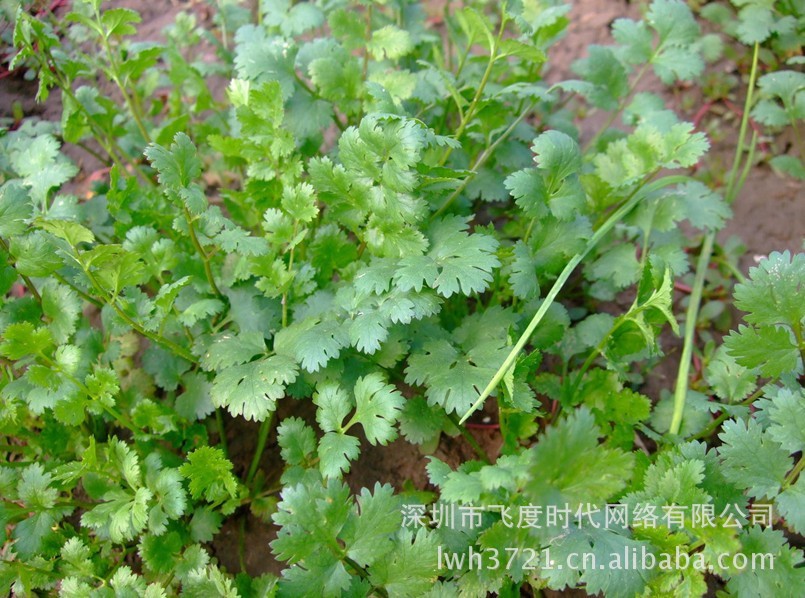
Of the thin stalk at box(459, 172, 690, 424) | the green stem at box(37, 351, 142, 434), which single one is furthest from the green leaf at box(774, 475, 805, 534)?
the green stem at box(37, 351, 142, 434)

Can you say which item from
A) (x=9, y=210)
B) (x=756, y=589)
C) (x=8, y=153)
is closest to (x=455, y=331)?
(x=756, y=589)

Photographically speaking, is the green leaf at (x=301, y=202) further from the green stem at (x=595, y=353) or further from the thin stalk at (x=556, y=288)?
the green stem at (x=595, y=353)

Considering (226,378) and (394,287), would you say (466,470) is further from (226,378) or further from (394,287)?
(226,378)

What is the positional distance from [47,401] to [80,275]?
342 millimetres

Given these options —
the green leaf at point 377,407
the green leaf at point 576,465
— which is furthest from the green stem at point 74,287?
the green leaf at point 576,465

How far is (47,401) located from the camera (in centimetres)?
166

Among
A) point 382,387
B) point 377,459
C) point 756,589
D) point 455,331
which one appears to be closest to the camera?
point 756,589

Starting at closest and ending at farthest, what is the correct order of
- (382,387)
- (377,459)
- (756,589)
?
(756,589) → (382,387) → (377,459)

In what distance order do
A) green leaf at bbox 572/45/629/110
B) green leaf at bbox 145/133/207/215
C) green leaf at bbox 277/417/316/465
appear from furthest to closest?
green leaf at bbox 572/45/629/110
green leaf at bbox 277/417/316/465
green leaf at bbox 145/133/207/215

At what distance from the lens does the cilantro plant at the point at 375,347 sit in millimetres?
1461

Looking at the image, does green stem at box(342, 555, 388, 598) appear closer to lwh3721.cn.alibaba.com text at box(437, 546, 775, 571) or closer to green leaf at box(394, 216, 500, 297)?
lwh3721.cn.alibaba.com text at box(437, 546, 775, 571)

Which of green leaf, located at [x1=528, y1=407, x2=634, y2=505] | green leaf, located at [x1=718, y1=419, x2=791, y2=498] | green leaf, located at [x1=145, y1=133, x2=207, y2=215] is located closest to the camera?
green leaf, located at [x1=528, y1=407, x2=634, y2=505]

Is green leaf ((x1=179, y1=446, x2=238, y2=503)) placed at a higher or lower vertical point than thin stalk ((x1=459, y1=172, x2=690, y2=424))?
lower

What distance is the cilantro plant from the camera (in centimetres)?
146
